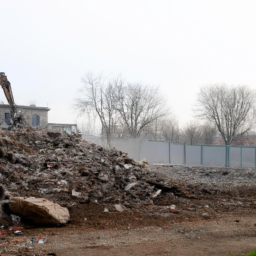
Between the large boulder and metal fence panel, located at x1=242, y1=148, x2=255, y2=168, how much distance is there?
1899cm

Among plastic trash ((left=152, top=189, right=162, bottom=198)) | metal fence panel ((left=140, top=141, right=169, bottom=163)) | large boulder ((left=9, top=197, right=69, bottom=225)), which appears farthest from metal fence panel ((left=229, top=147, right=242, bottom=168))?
large boulder ((left=9, top=197, right=69, bottom=225))

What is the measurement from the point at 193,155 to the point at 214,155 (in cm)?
151

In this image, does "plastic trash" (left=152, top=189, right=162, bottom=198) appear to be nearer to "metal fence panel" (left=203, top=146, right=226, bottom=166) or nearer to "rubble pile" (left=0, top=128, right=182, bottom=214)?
"rubble pile" (left=0, top=128, right=182, bottom=214)

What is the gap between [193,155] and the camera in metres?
24.9

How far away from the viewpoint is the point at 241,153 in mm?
23797

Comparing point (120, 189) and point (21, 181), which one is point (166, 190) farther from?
point (21, 181)

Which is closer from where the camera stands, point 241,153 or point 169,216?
point 169,216

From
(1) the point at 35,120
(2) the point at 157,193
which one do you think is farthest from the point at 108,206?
(1) the point at 35,120

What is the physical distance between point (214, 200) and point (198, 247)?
480 cm

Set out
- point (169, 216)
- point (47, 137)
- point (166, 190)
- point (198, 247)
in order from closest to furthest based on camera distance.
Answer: point (198, 247)
point (169, 216)
point (166, 190)
point (47, 137)

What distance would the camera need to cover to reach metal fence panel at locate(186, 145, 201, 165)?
24.8 m

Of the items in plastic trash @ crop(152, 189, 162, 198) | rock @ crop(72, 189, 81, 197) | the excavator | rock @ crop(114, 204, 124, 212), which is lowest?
rock @ crop(114, 204, 124, 212)

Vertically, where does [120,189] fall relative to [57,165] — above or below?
below

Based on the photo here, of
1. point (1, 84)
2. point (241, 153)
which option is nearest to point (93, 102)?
point (241, 153)
